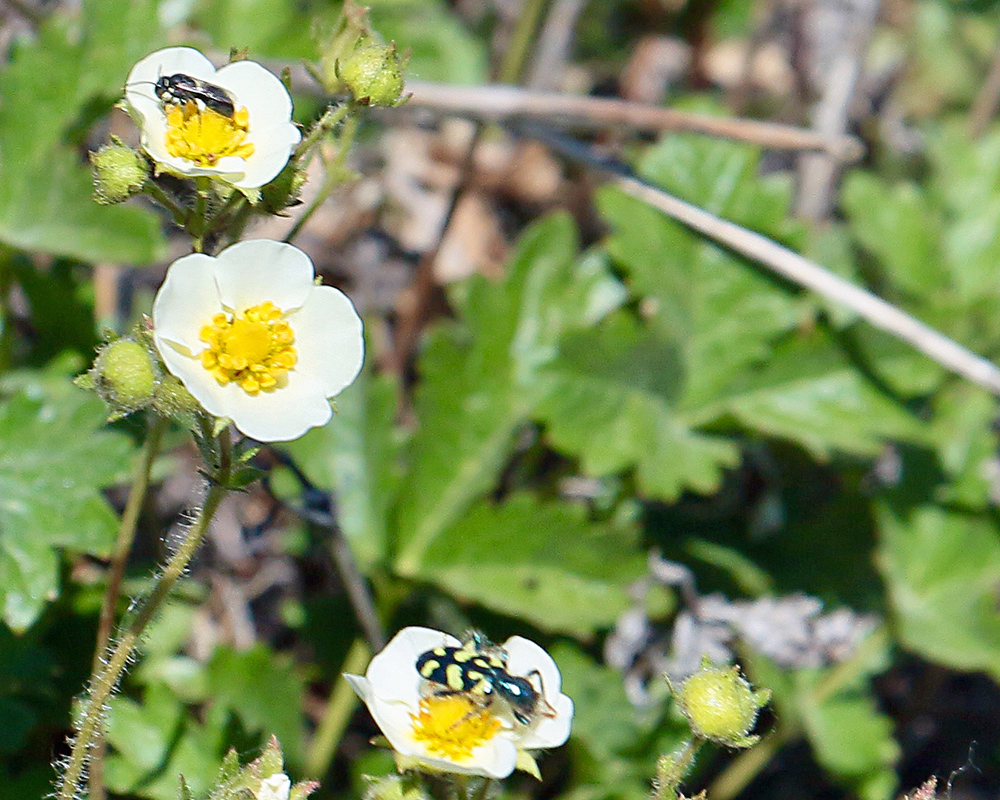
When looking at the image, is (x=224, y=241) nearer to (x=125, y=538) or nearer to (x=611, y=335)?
(x=125, y=538)

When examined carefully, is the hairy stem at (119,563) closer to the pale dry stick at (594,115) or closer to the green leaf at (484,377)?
the green leaf at (484,377)

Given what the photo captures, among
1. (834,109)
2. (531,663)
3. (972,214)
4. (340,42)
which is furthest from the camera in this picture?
(834,109)

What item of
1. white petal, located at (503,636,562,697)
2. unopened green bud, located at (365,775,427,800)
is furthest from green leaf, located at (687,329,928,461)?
unopened green bud, located at (365,775,427,800)

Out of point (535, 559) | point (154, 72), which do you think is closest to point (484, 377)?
point (535, 559)

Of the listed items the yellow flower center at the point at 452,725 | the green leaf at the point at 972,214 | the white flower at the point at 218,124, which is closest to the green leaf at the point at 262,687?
the yellow flower center at the point at 452,725

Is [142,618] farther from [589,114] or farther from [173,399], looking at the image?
[589,114]

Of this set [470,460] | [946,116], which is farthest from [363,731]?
[946,116]
